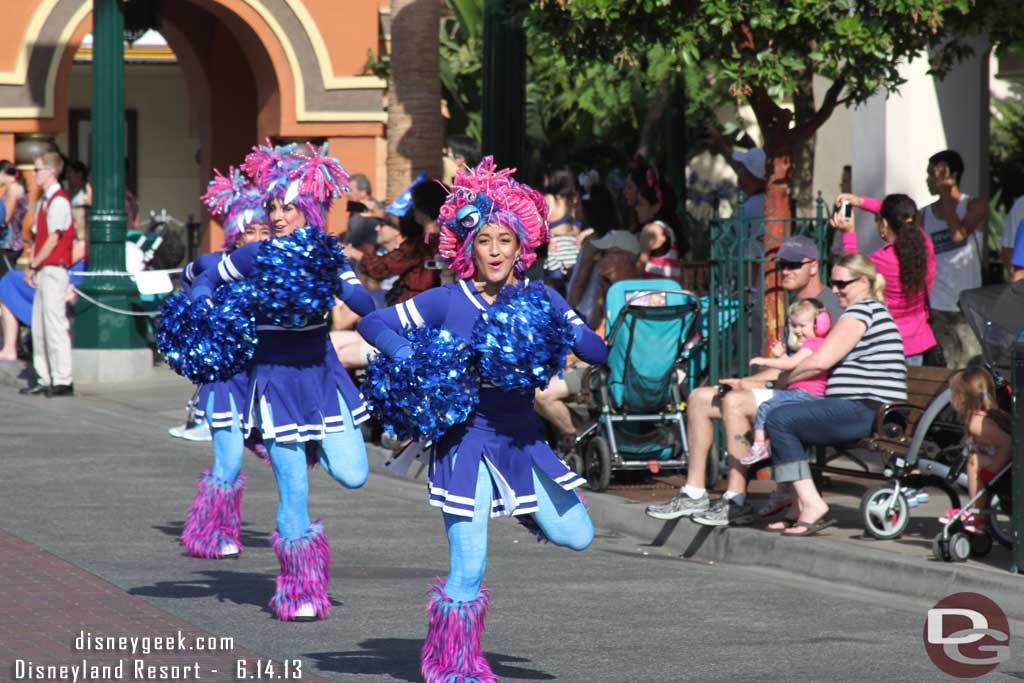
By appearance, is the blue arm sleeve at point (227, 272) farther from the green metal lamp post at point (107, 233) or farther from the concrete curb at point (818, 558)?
the green metal lamp post at point (107, 233)

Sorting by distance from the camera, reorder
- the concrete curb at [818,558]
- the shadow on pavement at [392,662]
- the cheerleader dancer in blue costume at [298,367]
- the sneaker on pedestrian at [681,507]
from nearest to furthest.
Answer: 1. the shadow on pavement at [392,662]
2. the cheerleader dancer in blue costume at [298,367]
3. the concrete curb at [818,558]
4. the sneaker on pedestrian at [681,507]

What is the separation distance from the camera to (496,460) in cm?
678

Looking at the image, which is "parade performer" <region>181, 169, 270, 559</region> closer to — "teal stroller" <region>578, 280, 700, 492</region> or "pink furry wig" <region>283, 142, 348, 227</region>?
"pink furry wig" <region>283, 142, 348, 227</region>

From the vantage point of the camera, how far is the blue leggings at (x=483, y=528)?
Result: 6.73 metres

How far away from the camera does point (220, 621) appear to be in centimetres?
816

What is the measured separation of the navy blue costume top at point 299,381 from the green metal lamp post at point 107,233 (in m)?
9.11

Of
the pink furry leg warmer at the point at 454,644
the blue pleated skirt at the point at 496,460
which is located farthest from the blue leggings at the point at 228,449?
the pink furry leg warmer at the point at 454,644

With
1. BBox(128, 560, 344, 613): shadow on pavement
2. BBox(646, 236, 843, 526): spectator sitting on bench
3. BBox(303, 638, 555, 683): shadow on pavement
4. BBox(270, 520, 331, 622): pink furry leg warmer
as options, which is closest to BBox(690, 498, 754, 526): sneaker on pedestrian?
BBox(646, 236, 843, 526): spectator sitting on bench

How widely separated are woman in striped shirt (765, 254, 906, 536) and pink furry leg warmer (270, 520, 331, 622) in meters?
2.81

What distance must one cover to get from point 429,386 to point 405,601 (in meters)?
2.41

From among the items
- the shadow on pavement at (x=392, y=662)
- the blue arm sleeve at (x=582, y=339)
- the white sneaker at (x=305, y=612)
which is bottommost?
the shadow on pavement at (x=392, y=662)

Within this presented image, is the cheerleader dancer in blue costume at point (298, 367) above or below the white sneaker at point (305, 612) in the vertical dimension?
above

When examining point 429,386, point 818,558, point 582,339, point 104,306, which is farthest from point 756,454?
point 104,306

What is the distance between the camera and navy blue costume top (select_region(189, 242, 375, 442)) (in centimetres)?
847
